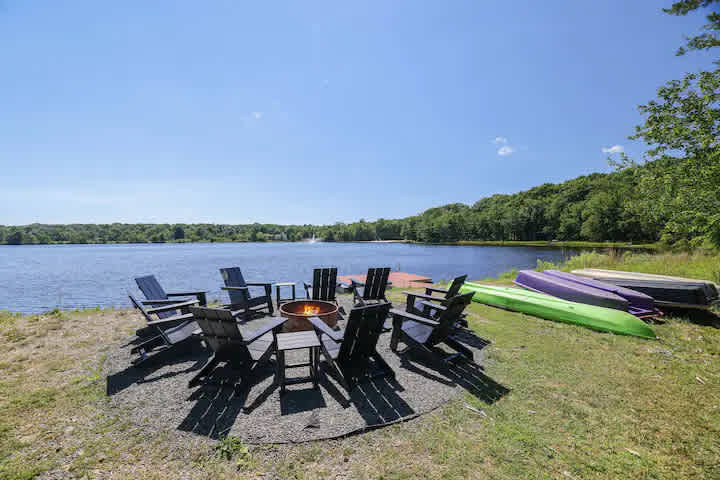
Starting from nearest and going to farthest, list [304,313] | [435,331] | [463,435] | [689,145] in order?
[463,435] < [435,331] < [304,313] < [689,145]

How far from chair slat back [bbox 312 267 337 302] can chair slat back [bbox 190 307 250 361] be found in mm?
3130

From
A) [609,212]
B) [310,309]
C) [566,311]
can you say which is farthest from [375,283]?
[609,212]

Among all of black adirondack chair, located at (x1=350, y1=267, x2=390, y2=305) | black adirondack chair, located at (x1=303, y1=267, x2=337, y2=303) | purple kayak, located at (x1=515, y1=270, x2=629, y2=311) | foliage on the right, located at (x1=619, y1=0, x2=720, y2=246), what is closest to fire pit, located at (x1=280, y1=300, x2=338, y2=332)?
black adirondack chair, located at (x1=303, y1=267, x2=337, y2=303)

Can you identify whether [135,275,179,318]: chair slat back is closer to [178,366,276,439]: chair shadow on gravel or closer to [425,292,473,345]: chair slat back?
[178,366,276,439]: chair shadow on gravel

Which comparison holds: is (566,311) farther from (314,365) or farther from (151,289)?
(151,289)

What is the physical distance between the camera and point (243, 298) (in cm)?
625

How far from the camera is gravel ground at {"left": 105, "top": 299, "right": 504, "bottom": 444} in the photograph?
2701mm

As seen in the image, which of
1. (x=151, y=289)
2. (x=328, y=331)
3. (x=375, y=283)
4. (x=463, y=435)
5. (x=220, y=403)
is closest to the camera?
(x=463, y=435)

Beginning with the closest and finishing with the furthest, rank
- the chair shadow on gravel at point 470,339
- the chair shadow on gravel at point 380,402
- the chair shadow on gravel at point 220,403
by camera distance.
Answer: the chair shadow on gravel at point 220,403
the chair shadow on gravel at point 380,402
the chair shadow on gravel at point 470,339

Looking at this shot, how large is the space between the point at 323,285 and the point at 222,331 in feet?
11.3

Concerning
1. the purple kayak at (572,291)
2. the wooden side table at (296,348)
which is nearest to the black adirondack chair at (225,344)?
the wooden side table at (296,348)

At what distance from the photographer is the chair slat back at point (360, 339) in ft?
11.0

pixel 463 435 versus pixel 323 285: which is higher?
pixel 323 285

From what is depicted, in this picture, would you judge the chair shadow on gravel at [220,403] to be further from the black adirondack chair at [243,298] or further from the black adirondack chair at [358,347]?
the black adirondack chair at [243,298]
